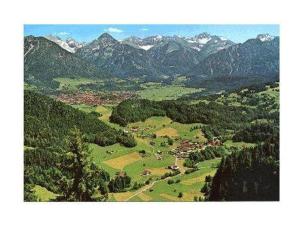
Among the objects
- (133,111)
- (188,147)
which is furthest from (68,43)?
(188,147)

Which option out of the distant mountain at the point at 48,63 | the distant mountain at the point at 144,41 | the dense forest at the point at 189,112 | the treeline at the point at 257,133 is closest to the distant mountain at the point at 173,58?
the distant mountain at the point at 144,41

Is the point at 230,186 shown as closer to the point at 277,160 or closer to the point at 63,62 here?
the point at 277,160

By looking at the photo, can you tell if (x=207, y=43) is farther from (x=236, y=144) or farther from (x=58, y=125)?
(x=58, y=125)

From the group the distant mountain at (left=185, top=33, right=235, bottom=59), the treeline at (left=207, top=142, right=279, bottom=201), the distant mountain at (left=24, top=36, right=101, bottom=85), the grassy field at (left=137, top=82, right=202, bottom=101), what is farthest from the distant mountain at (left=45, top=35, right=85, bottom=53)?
the treeline at (left=207, top=142, right=279, bottom=201)

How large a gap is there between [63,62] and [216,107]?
4820 mm

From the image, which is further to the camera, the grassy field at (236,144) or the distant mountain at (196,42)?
the distant mountain at (196,42)

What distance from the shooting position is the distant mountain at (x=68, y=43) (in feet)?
60.3

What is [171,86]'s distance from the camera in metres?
19.8

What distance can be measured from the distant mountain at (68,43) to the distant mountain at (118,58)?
170mm

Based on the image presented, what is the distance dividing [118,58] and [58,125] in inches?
111

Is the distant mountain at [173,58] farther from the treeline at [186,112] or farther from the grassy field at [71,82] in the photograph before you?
the grassy field at [71,82]

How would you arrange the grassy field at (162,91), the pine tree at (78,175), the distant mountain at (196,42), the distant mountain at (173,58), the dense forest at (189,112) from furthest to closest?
the distant mountain at (173,58)
the grassy field at (162,91)
the dense forest at (189,112)
the distant mountain at (196,42)
the pine tree at (78,175)

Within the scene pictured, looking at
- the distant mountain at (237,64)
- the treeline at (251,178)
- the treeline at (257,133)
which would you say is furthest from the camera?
the distant mountain at (237,64)
